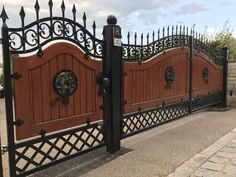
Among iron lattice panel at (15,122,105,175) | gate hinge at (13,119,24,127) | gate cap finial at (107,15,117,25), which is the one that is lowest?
iron lattice panel at (15,122,105,175)

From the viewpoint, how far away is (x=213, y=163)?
170 inches

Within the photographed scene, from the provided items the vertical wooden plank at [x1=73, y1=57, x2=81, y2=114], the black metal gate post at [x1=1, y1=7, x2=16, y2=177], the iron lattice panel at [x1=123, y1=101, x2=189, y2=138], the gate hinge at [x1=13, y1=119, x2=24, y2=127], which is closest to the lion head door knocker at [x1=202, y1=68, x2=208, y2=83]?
the iron lattice panel at [x1=123, y1=101, x2=189, y2=138]

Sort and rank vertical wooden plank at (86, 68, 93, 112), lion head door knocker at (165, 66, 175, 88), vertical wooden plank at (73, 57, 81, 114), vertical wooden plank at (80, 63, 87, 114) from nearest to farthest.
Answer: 1. vertical wooden plank at (73, 57, 81, 114)
2. vertical wooden plank at (80, 63, 87, 114)
3. vertical wooden plank at (86, 68, 93, 112)
4. lion head door knocker at (165, 66, 175, 88)

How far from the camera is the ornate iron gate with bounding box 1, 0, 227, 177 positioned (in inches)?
141

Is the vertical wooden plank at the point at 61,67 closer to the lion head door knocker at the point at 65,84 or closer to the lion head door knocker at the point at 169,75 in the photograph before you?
the lion head door knocker at the point at 65,84

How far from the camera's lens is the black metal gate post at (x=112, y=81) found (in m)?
4.73

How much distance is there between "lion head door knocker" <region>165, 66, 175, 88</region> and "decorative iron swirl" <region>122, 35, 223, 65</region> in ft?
1.56

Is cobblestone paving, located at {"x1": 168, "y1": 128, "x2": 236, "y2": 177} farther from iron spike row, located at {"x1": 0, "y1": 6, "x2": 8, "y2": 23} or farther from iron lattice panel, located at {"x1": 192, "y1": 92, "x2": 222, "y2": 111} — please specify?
iron lattice panel, located at {"x1": 192, "y1": 92, "x2": 222, "y2": 111}

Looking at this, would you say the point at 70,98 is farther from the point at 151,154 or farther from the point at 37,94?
the point at 151,154

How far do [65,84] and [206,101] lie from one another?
5.94 m

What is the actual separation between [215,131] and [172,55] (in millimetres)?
1924

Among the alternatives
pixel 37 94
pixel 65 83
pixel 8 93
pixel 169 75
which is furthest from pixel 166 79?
pixel 8 93

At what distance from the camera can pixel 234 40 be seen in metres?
17.5

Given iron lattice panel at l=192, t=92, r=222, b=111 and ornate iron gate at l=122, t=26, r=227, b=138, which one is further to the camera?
iron lattice panel at l=192, t=92, r=222, b=111
